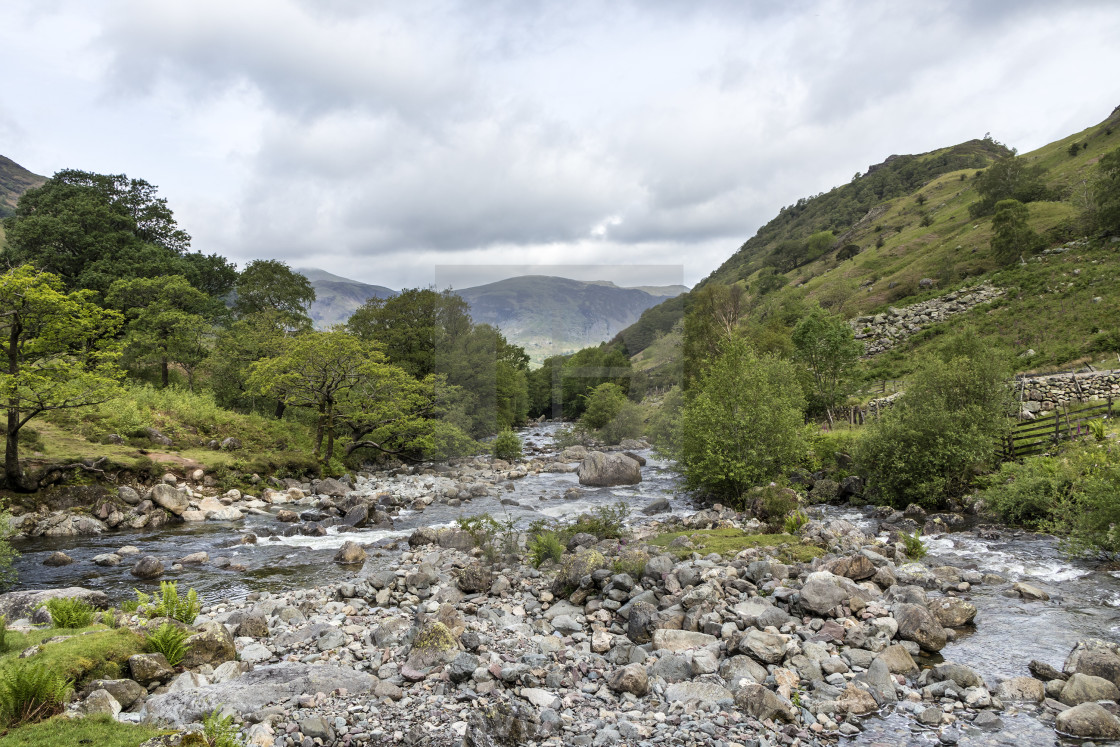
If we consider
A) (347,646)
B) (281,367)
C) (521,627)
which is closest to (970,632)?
(521,627)

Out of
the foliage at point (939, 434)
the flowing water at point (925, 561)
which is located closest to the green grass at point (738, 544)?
the flowing water at point (925, 561)

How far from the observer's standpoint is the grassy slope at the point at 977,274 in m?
47.3

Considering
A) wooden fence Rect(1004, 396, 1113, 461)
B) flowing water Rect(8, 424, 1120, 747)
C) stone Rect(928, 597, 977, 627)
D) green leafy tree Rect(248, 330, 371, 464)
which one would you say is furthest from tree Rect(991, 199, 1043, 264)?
green leafy tree Rect(248, 330, 371, 464)

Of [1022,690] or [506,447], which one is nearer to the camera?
[1022,690]

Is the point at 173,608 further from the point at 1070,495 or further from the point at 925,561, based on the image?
the point at 1070,495

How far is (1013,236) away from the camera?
6481cm

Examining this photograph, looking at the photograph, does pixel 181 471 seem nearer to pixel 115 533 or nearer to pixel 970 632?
pixel 115 533

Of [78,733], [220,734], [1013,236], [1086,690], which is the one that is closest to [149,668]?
[78,733]

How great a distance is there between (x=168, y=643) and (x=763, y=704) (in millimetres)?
10089

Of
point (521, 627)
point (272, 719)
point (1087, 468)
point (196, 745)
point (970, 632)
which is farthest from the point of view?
point (1087, 468)

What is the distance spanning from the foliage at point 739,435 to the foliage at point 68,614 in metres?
21.8

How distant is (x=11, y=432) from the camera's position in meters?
20.4

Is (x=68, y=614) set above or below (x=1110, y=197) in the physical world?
below

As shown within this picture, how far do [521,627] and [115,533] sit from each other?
18.3m
